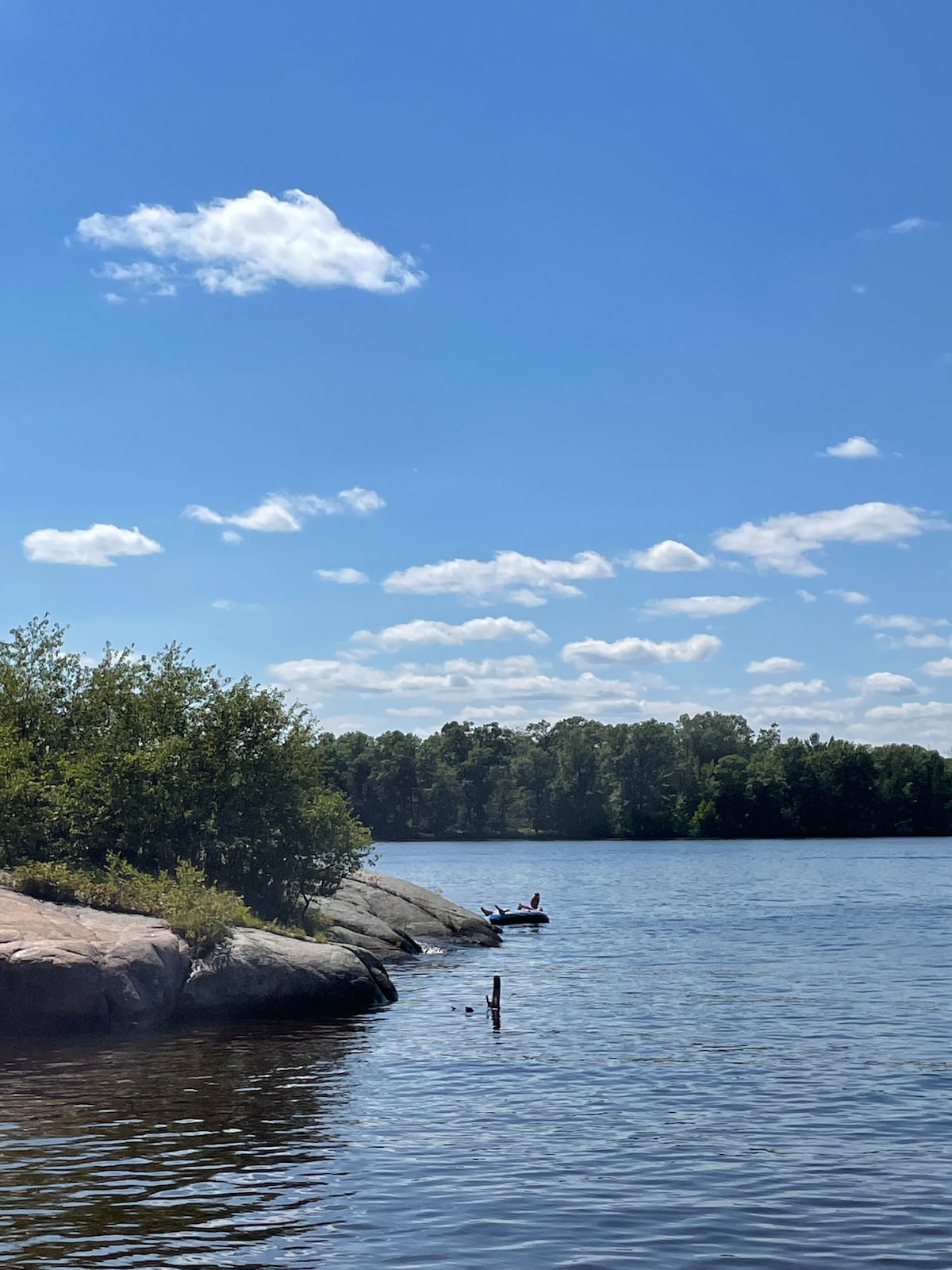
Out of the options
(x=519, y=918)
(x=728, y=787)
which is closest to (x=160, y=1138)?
(x=519, y=918)

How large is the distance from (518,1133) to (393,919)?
2919 cm

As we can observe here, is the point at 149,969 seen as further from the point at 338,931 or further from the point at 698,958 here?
the point at 698,958

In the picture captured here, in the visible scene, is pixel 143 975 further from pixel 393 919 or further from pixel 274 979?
pixel 393 919

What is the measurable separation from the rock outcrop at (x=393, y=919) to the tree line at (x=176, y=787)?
13.2 ft

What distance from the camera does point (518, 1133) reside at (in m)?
19.7

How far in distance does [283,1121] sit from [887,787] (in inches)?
6376

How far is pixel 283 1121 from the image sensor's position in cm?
2039

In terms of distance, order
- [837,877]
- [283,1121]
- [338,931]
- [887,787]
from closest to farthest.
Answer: [283,1121], [338,931], [837,877], [887,787]

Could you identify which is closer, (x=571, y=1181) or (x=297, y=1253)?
(x=297, y=1253)

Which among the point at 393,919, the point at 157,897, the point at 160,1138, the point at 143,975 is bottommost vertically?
the point at 393,919

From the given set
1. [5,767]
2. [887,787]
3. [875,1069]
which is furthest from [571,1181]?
[887,787]

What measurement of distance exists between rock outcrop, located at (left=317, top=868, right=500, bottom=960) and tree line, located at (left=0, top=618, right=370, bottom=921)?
4037 millimetres

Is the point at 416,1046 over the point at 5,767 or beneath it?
beneath

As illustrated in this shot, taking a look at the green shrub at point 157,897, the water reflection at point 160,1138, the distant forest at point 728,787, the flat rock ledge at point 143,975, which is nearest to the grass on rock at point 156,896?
the green shrub at point 157,897
